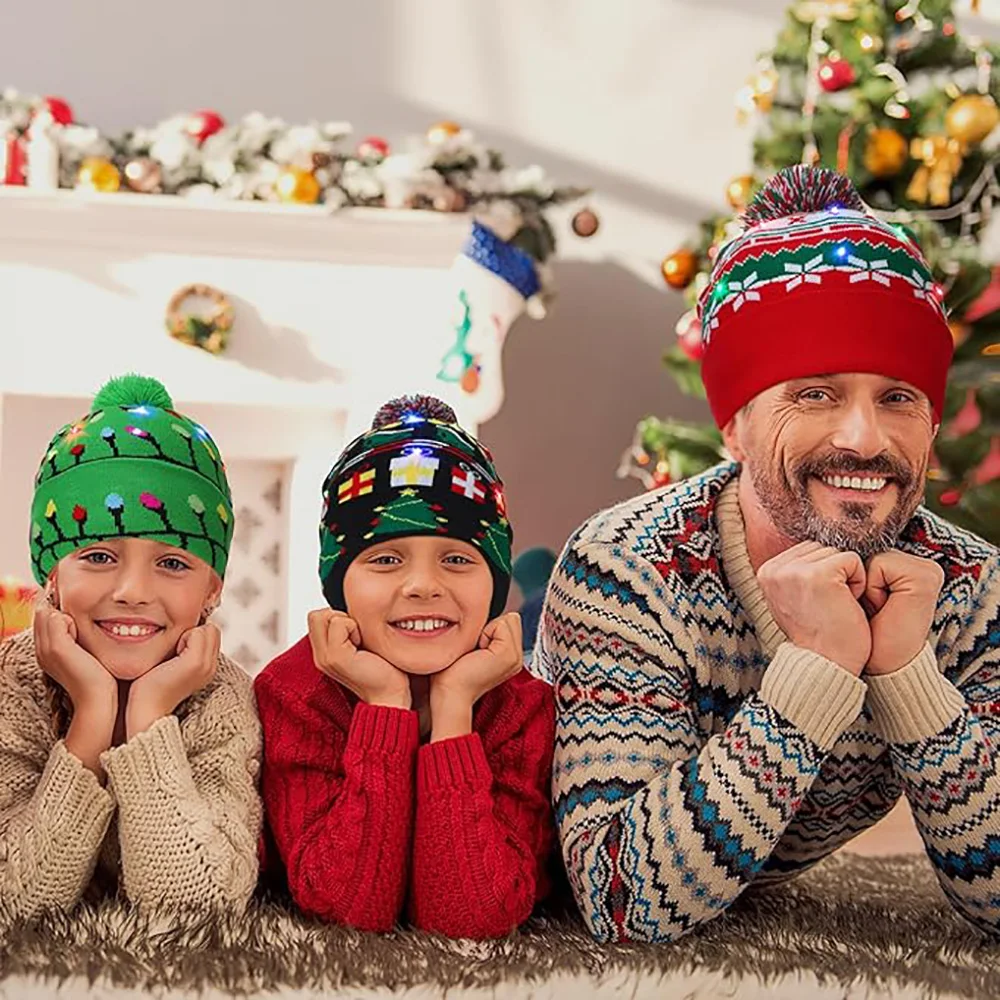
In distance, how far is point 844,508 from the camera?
131 cm

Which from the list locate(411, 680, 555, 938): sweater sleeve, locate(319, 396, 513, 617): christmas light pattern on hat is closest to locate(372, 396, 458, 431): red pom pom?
locate(319, 396, 513, 617): christmas light pattern on hat

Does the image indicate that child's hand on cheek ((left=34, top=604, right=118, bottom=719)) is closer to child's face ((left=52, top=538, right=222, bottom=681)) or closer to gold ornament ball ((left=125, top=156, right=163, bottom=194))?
child's face ((left=52, top=538, right=222, bottom=681))

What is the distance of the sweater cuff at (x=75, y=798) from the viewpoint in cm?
115

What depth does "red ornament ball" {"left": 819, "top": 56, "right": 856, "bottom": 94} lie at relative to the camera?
298 centimetres

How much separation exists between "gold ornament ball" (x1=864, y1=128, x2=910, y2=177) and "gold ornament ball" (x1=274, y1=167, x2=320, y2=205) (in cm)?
114

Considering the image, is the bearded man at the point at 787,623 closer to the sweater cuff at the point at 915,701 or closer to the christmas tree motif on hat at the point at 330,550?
the sweater cuff at the point at 915,701

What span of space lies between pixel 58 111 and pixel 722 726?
2.29 meters

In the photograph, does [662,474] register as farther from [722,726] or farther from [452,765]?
[452,765]

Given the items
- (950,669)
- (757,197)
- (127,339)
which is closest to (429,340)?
(127,339)

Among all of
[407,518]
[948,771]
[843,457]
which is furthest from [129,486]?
[948,771]

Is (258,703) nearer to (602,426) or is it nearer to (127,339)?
(127,339)

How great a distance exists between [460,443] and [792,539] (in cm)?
32

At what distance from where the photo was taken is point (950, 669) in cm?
139

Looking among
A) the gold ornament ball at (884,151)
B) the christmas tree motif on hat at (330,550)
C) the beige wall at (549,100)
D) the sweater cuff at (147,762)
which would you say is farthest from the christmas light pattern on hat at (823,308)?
the beige wall at (549,100)
